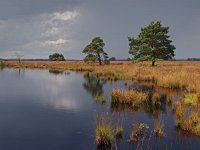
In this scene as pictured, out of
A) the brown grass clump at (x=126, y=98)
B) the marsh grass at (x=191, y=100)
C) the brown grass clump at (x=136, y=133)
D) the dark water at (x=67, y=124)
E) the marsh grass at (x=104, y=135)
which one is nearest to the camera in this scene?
the marsh grass at (x=104, y=135)

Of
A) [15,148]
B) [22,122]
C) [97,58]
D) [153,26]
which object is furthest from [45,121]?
[97,58]

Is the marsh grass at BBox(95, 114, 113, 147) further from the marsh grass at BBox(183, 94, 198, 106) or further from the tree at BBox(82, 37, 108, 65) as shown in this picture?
the tree at BBox(82, 37, 108, 65)

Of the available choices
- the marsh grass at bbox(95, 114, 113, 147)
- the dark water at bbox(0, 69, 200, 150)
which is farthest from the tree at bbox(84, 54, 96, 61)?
the marsh grass at bbox(95, 114, 113, 147)

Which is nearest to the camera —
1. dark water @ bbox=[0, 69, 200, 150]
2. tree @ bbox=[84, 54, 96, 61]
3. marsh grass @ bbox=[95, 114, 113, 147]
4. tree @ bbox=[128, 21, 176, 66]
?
marsh grass @ bbox=[95, 114, 113, 147]

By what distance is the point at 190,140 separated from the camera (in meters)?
12.8

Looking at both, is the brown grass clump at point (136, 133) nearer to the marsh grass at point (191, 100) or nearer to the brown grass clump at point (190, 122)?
the brown grass clump at point (190, 122)

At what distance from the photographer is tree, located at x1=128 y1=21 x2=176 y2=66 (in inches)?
2202

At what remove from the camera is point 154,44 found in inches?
2240

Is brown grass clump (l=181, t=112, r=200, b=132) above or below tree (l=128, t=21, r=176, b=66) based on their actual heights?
below

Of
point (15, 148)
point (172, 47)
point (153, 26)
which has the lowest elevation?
point (15, 148)

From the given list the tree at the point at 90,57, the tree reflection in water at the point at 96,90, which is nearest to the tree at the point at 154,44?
the tree at the point at 90,57

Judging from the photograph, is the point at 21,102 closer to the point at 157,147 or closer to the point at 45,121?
the point at 45,121

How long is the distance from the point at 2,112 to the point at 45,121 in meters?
4.30

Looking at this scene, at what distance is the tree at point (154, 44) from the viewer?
55938mm
